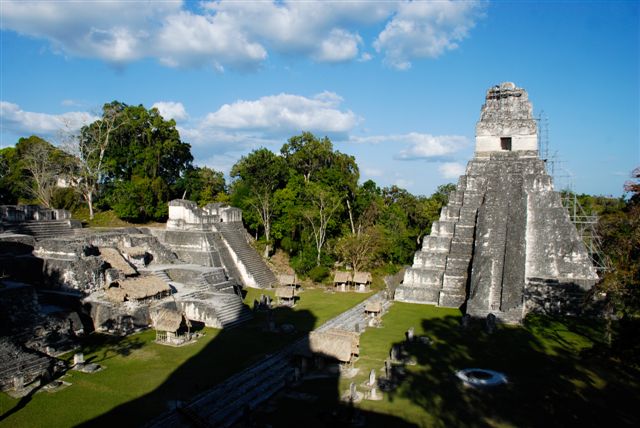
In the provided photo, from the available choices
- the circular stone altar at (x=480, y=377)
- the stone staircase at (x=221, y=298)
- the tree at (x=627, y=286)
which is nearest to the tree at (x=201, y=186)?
the stone staircase at (x=221, y=298)

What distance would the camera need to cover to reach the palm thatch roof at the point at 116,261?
1722 centimetres

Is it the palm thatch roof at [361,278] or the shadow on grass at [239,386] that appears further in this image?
the palm thatch roof at [361,278]

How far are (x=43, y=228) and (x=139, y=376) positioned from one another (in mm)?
13328

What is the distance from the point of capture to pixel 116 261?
17.5 meters

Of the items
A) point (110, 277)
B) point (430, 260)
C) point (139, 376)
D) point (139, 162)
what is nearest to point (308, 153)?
point (139, 162)

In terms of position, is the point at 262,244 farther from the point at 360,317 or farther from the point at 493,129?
the point at 493,129

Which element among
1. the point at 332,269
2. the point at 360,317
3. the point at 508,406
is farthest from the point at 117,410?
the point at 332,269

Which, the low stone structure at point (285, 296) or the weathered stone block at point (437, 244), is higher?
the weathered stone block at point (437, 244)

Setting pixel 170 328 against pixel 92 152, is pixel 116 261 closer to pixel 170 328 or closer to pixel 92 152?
Answer: pixel 170 328

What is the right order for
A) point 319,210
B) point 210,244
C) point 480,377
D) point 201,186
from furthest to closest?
point 201,186
point 319,210
point 210,244
point 480,377

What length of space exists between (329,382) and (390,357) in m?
2.38

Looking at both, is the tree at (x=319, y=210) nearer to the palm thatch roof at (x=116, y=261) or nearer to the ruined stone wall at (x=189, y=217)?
the ruined stone wall at (x=189, y=217)

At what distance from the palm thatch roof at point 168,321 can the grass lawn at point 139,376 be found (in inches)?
21.0

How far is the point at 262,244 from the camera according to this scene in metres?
27.2
